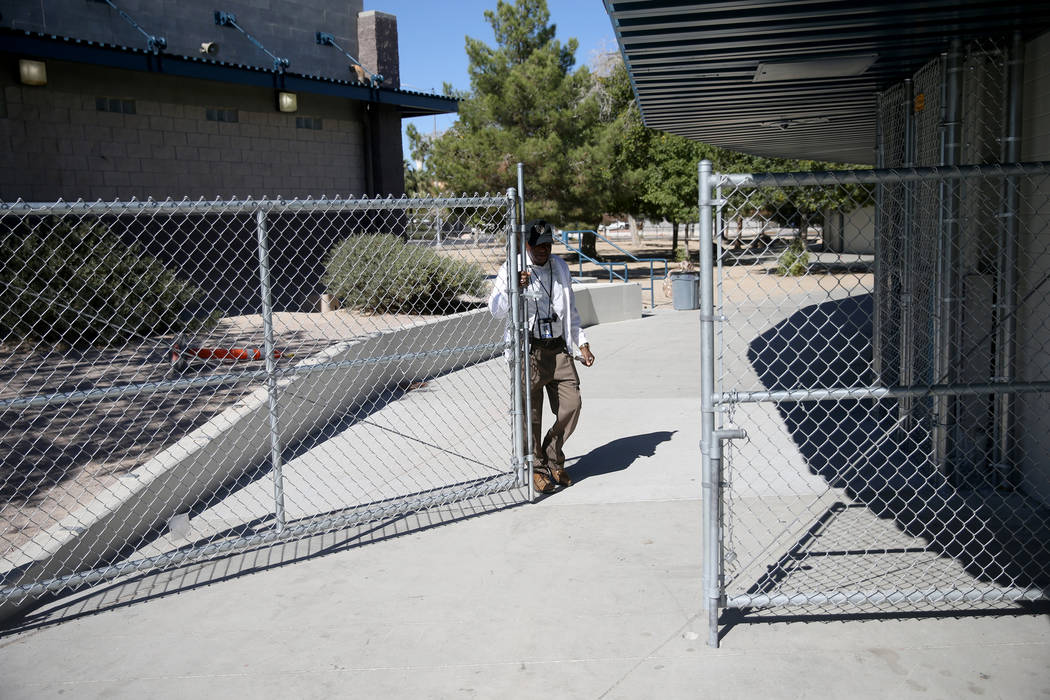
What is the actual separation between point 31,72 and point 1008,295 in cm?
1336

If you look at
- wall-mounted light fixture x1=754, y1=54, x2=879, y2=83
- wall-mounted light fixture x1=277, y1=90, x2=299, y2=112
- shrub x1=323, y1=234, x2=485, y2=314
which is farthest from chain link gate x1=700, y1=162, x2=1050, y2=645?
wall-mounted light fixture x1=277, y1=90, x2=299, y2=112

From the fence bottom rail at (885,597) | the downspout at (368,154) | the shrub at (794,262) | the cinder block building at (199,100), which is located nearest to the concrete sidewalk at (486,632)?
the fence bottom rail at (885,597)

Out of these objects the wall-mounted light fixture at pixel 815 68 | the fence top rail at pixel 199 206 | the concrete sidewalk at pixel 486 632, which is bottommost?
the concrete sidewalk at pixel 486 632

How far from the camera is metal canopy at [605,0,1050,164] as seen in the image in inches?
195

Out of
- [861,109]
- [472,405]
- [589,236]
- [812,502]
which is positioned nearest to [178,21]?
[472,405]

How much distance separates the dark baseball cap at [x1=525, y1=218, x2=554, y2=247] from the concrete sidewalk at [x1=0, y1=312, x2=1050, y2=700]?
178 centimetres

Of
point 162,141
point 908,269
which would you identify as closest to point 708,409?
point 908,269

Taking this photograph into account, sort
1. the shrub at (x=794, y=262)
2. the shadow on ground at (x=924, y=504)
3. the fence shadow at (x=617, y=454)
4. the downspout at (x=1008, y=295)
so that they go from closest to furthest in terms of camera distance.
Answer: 1. the shadow on ground at (x=924, y=504)
2. the downspout at (x=1008, y=295)
3. the fence shadow at (x=617, y=454)
4. the shrub at (x=794, y=262)

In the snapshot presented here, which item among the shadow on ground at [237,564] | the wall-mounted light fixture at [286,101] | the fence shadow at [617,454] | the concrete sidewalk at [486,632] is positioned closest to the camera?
the concrete sidewalk at [486,632]

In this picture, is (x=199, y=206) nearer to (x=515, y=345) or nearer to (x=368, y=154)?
(x=515, y=345)

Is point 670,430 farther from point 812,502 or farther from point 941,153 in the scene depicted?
point 941,153

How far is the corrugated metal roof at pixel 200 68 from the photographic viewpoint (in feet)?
44.5

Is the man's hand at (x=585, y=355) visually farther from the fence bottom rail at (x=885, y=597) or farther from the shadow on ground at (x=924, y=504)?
the fence bottom rail at (x=885, y=597)

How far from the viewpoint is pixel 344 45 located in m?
20.3
